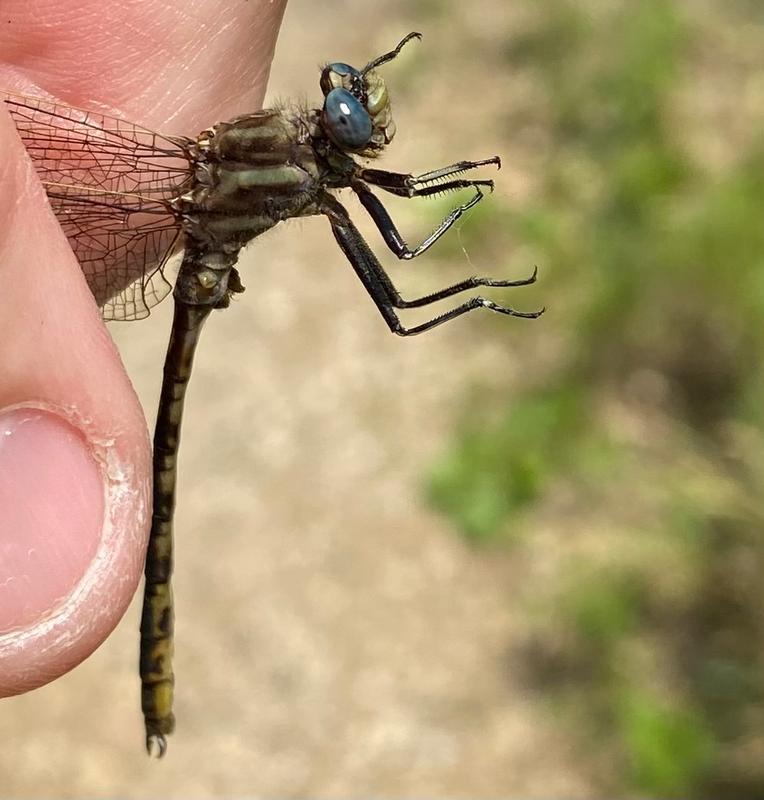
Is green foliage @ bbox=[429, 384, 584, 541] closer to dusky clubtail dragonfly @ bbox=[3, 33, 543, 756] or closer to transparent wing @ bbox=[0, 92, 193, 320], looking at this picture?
dusky clubtail dragonfly @ bbox=[3, 33, 543, 756]

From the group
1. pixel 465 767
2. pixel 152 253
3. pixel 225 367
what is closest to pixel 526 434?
pixel 465 767

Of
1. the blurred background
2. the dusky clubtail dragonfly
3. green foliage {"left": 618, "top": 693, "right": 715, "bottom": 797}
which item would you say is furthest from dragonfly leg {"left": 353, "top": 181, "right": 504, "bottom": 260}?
green foliage {"left": 618, "top": 693, "right": 715, "bottom": 797}

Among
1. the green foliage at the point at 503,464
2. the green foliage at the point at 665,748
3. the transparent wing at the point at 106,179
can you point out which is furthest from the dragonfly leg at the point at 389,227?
the green foliage at the point at 503,464

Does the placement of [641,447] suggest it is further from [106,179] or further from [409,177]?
[106,179]

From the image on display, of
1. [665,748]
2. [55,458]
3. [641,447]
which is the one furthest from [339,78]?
[641,447]

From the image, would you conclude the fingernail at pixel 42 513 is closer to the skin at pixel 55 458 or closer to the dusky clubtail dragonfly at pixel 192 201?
the skin at pixel 55 458

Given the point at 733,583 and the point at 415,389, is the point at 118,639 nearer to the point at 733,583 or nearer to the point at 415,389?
the point at 415,389
